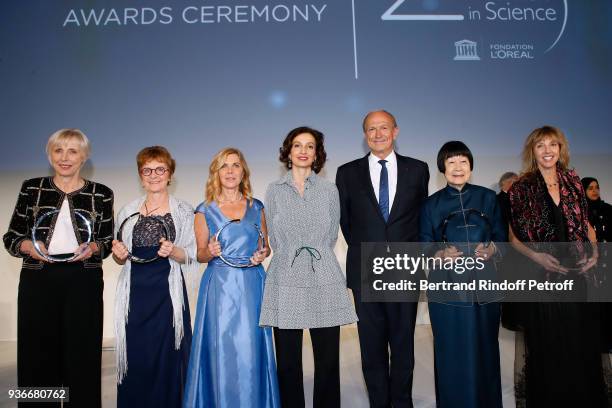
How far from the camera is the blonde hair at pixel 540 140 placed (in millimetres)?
3168

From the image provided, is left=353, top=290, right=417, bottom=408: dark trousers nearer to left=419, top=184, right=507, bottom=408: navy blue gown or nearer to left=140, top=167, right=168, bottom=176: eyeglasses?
left=419, top=184, right=507, bottom=408: navy blue gown

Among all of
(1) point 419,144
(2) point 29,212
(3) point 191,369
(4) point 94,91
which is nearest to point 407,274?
(3) point 191,369

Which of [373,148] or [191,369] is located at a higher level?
[373,148]

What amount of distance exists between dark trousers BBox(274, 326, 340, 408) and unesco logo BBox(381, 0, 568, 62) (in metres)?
4.33

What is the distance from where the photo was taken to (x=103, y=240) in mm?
3111

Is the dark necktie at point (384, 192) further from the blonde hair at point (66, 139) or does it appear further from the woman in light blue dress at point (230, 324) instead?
the blonde hair at point (66, 139)

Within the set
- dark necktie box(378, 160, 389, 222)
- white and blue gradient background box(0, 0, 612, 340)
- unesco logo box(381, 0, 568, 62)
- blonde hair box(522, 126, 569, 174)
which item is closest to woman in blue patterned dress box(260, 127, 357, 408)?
dark necktie box(378, 160, 389, 222)

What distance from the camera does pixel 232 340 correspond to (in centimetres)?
305

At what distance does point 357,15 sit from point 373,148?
123 inches

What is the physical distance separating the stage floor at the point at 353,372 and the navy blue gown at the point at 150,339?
1.02 meters

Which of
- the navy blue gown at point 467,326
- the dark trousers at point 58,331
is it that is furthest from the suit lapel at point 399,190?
the dark trousers at point 58,331

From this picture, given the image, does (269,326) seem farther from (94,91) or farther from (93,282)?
(94,91)

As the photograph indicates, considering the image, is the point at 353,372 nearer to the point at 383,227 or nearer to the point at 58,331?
the point at 383,227

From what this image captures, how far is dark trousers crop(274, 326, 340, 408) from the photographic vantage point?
9.80 feet
